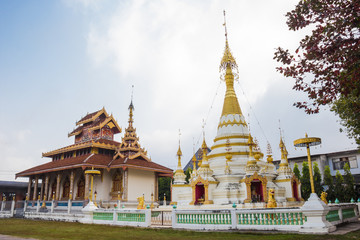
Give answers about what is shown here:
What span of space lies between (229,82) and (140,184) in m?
13.0

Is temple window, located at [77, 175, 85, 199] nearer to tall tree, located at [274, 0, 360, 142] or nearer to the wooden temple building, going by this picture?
the wooden temple building

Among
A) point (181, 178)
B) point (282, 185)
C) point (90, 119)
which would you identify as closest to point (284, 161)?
point (282, 185)

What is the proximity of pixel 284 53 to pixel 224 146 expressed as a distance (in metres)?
16.5

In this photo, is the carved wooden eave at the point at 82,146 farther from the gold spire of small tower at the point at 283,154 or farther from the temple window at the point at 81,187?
the gold spire of small tower at the point at 283,154

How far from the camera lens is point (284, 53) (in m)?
6.88

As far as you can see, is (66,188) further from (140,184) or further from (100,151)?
(140,184)

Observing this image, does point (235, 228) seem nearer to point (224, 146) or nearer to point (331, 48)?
point (331, 48)

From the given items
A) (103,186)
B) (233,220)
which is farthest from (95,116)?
(233,220)

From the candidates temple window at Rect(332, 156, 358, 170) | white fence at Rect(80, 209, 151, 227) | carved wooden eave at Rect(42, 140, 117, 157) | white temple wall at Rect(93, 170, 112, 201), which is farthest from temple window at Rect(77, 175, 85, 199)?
temple window at Rect(332, 156, 358, 170)

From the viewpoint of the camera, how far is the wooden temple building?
26719 millimetres

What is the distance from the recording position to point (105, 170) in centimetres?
2836

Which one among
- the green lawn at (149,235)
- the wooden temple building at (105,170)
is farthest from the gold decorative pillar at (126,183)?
the green lawn at (149,235)

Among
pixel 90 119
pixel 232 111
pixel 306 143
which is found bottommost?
pixel 306 143

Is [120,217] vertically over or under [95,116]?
under
